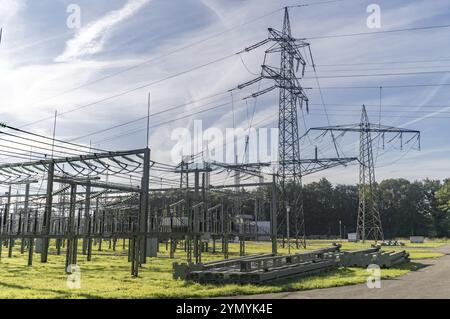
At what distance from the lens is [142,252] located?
75.4ft

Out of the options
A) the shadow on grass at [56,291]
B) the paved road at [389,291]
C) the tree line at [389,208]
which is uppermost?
the tree line at [389,208]

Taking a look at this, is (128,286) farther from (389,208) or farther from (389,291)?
(389,208)

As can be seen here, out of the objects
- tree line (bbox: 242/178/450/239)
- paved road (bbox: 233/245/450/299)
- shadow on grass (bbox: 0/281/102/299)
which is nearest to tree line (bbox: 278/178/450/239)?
tree line (bbox: 242/178/450/239)

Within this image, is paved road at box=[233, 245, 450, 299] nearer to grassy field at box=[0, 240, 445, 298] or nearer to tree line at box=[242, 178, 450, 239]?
grassy field at box=[0, 240, 445, 298]

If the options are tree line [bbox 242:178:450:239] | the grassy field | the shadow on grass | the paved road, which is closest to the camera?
the shadow on grass

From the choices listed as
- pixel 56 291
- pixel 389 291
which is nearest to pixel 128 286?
pixel 56 291

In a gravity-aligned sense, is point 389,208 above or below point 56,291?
above

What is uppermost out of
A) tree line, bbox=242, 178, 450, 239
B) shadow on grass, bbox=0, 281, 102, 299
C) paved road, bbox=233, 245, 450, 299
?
tree line, bbox=242, 178, 450, 239

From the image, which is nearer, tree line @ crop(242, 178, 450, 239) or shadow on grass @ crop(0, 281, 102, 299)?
shadow on grass @ crop(0, 281, 102, 299)

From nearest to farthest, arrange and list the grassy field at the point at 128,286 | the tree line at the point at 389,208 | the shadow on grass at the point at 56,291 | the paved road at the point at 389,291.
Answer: the shadow on grass at the point at 56,291 → the paved road at the point at 389,291 → the grassy field at the point at 128,286 → the tree line at the point at 389,208

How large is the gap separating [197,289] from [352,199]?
103227mm

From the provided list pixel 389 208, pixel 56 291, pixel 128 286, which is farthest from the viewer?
pixel 389 208

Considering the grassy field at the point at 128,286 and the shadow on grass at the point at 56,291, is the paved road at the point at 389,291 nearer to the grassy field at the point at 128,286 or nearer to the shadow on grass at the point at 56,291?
the grassy field at the point at 128,286

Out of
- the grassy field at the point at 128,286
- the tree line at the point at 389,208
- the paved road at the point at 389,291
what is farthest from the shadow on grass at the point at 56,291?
the tree line at the point at 389,208
